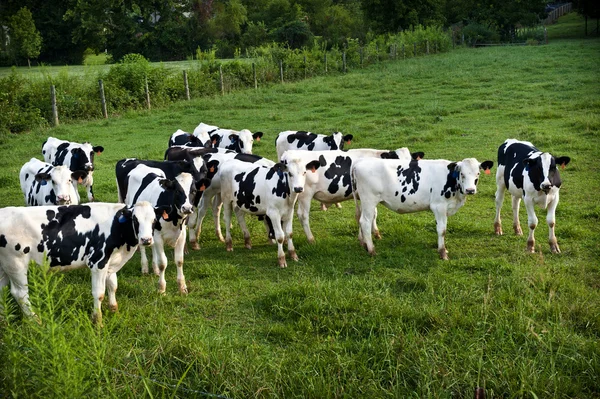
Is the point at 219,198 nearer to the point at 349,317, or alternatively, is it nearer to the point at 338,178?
the point at 338,178

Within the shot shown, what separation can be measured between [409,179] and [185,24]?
51602 mm

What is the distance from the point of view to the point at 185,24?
5700 centimetres

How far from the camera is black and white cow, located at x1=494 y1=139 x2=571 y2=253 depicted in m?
8.95

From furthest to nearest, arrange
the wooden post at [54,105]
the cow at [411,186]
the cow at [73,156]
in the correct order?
the wooden post at [54,105], the cow at [73,156], the cow at [411,186]

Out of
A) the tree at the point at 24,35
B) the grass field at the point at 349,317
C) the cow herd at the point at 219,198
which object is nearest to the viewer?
the grass field at the point at 349,317

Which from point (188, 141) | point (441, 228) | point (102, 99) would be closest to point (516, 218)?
point (441, 228)

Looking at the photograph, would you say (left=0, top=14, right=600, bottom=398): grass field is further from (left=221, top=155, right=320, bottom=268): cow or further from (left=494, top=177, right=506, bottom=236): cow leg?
(left=221, top=155, right=320, bottom=268): cow

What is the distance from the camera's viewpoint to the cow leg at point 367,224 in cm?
923

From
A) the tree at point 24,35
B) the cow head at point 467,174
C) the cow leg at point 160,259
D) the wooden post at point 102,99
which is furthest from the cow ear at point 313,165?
the tree at point 24,35

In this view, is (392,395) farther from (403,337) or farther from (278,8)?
(278,8)

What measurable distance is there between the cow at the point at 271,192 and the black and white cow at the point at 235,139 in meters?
3.52

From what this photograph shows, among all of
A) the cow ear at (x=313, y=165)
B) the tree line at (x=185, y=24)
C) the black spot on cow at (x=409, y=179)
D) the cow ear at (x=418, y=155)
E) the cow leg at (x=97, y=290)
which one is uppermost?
the tree line at (x=185, y=24)

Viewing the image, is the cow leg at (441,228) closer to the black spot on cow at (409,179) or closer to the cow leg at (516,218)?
the black spot on cow at (409,179)

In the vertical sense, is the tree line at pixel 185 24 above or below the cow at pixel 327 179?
A: above
